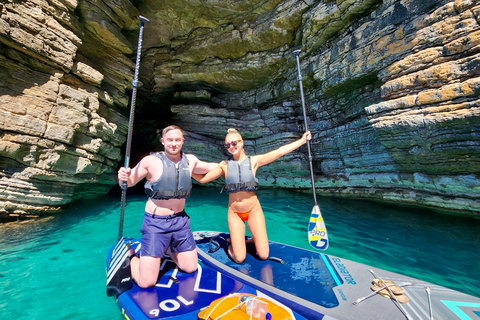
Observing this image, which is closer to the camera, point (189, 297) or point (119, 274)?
point (189, 297)

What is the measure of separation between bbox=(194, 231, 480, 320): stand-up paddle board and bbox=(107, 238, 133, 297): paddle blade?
4.56 ft

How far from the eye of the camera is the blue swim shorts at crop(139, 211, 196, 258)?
3725 mm

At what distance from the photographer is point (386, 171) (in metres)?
9.61

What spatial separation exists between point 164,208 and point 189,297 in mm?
1414

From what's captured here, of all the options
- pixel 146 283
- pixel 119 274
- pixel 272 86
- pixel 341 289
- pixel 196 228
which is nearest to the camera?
pixel 341 289

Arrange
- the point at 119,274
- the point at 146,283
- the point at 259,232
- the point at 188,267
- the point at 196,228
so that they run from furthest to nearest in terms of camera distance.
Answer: the point at 196,228 → the point at 259,232 → the point at 188,267 → the point at 119,274 → the point at 146,283

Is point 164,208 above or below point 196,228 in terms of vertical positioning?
above

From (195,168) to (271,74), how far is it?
10974mm

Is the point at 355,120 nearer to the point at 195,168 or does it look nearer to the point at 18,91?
the point at 195,168

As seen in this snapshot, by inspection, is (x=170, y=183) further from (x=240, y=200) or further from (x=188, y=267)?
(x=188, y=267)

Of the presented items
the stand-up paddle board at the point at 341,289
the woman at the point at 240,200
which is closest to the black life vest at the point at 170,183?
the woman at the point at 240,200

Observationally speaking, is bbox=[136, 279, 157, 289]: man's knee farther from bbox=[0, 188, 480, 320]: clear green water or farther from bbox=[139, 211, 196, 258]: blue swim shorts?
bbox=[0, 188, 480, 320]: clear green water

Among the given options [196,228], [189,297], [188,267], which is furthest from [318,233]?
[196,228]

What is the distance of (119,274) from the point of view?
3799 millimetres
